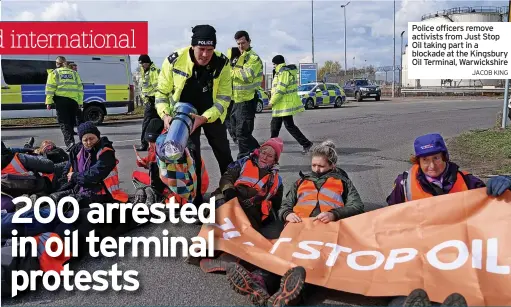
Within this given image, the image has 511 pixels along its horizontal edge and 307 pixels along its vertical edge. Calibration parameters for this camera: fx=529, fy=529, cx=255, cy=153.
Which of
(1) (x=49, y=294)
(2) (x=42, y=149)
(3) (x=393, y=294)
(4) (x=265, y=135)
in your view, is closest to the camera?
(3) (x=393, y=294)

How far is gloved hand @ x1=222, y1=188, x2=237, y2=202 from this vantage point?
178 inches

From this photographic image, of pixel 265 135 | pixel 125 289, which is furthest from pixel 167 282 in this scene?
pixel 265 135

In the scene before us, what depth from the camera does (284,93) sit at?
28.6ft

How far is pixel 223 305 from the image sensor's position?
10.7ft

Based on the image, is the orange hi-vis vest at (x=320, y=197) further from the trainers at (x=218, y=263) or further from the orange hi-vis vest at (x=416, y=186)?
the trainers at (x=218, y=263)

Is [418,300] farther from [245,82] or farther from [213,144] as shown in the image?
[245,82]

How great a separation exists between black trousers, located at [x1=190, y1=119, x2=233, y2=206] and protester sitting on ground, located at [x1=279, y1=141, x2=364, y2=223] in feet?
3.70

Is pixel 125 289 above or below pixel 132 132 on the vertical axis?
below

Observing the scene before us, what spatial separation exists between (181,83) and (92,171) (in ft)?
3.77

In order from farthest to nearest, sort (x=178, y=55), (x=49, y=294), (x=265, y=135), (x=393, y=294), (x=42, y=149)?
(x=265, y=135)
(x=42, y=149)
(x=178, y=55)
(x=49, y=294)
(x=393, y=294)

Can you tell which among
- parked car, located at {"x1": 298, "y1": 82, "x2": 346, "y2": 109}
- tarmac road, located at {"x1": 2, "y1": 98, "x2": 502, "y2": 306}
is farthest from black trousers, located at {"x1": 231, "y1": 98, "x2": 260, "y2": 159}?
parked car, located at {"x1": 298, "y1": 82, "x2": 346, "y2": 109}

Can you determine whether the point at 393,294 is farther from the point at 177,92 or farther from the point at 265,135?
the point at 265,135

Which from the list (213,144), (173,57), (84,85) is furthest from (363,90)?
(173,57)

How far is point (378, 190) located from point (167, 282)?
3.46 m
